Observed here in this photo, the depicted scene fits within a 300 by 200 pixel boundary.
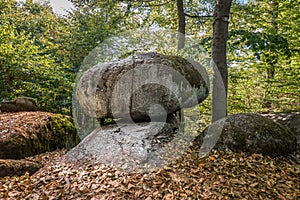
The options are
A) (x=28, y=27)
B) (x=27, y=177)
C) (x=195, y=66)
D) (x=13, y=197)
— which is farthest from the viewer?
(x=28, y=27)

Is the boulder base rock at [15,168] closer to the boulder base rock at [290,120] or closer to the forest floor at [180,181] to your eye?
the forest floor at [180,181]

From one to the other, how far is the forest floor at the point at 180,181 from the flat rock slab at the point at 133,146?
16cm

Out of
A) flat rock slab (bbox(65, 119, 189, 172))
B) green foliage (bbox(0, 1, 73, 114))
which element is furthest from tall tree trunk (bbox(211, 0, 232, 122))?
green foliage (bbox(0, 1, 73, 114))

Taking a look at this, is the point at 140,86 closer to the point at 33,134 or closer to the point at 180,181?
the point at 180,181

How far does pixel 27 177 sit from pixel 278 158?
3.43 metres

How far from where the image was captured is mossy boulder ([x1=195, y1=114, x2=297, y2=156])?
3.32 meters

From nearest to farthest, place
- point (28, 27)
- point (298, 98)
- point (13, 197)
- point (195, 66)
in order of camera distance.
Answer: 1. point (13, 197)
2. point (195, 66)
3. point (298, 98)
4. point (28, 27)

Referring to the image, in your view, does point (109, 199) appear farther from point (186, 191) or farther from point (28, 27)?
point (28, 27)

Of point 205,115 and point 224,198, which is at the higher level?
point 205,115

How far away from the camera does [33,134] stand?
14.0 ft

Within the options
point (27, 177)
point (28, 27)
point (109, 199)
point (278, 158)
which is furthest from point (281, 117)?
point (28, 27)

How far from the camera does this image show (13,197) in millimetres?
2684

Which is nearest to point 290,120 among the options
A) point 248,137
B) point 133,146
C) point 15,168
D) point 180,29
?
point 248,137

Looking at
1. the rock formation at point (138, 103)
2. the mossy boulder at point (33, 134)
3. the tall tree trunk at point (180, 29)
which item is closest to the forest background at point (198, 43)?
the tall tree trunk at point (180, 29)
